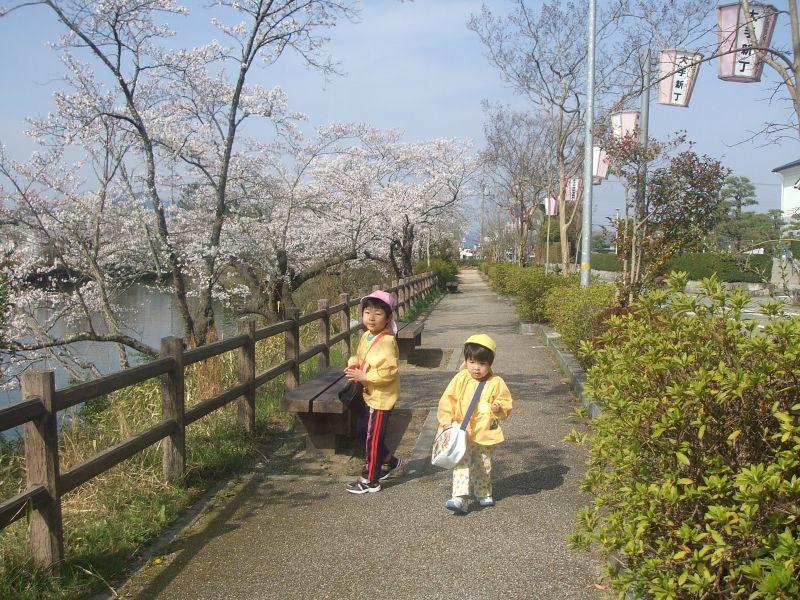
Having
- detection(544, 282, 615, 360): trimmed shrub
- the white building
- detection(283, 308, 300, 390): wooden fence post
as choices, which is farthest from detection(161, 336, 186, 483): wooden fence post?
the white building

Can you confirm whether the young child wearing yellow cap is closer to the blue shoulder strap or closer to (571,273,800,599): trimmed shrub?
the blue shoulder strap

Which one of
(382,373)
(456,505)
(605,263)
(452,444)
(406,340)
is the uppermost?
(605,263)

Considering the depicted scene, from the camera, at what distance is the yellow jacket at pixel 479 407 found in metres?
4.24

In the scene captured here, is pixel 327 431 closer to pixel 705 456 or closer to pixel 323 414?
pixel 323 414

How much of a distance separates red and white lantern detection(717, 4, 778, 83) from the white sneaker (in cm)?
499

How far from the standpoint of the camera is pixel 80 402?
350cm

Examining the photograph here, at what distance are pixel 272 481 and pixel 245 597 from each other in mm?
1734

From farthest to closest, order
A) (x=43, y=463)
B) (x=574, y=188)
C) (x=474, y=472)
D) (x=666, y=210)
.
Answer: (x=574, y=188) < (x=666, y=210) < (x=474, y=472) < (x=43, y=463)

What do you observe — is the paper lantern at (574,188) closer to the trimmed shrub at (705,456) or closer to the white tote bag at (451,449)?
the white tote bag at (451,449)

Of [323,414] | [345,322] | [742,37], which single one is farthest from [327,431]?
[742,37]

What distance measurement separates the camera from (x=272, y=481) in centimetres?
495

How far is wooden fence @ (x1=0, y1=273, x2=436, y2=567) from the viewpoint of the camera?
3197 millimetres

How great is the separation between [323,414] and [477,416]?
5.11 ft

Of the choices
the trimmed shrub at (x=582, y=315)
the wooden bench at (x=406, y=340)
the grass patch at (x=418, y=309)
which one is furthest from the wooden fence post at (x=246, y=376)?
the grass patch at (x=418, y=309)
